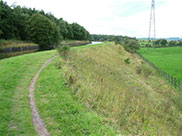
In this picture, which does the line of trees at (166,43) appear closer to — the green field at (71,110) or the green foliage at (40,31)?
the green foliage at (40,31)

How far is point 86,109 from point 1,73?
8.01 meters

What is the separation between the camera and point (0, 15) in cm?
3916

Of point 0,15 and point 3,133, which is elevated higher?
point 0,15

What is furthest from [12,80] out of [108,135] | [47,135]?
[108,135]

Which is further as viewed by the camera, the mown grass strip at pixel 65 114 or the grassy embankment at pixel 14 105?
the mown grass strip at pixel 65 114

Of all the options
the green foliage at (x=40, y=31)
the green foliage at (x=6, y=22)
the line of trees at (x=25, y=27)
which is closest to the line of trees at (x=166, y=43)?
the green foliage at (x=40, y=31)

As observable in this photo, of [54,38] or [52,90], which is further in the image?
[54,38]

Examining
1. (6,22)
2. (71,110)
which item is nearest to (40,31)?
(6,22)

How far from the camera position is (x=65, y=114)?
6.76m

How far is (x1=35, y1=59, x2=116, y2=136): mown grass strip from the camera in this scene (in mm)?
5773

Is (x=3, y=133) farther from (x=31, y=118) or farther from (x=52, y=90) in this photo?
(x=52, y=90)

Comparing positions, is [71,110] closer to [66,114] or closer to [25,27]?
[66,114]

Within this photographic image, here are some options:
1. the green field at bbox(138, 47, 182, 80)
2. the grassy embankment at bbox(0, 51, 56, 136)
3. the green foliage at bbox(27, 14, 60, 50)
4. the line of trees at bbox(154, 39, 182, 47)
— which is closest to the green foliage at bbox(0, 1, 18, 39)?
the green foliage at bbox(27, 14, 60, 50)

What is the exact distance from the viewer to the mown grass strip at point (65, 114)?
5.77m
